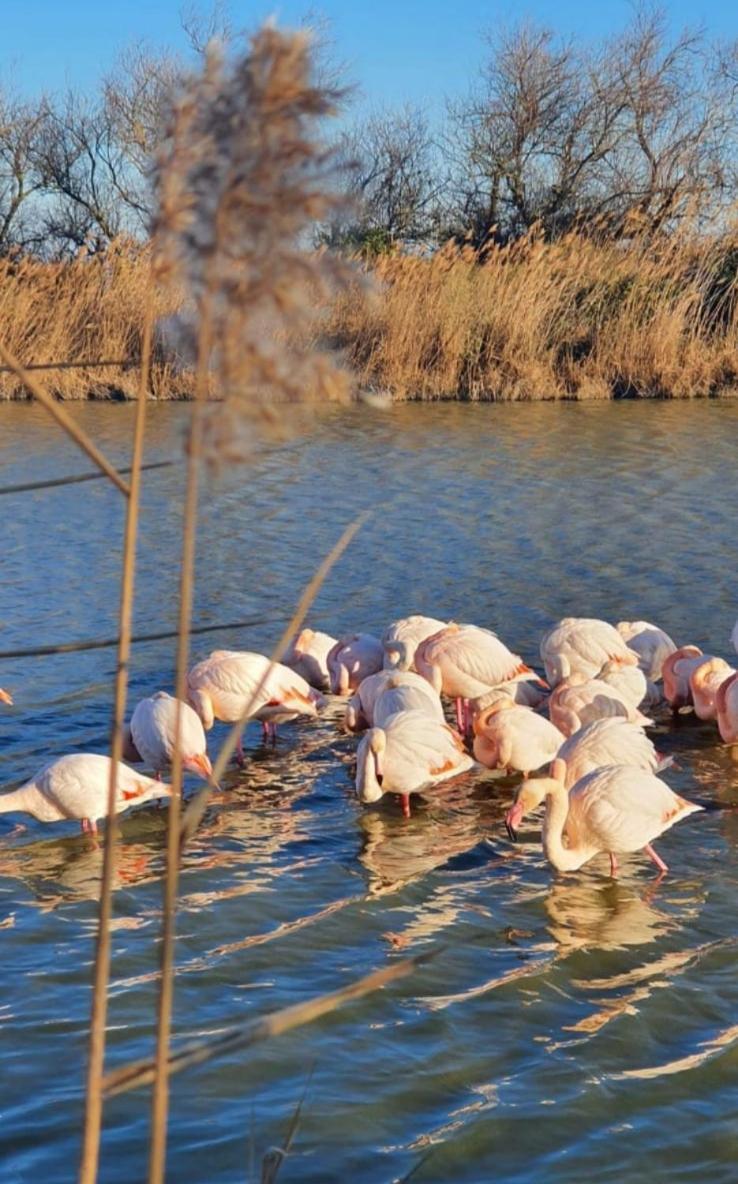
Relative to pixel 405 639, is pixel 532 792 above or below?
below

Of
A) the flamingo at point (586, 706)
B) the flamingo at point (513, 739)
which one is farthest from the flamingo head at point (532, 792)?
the flamingo at point (586, 706)

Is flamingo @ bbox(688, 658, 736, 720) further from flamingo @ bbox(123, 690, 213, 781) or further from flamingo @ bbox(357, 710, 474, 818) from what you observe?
flamingo @ bbox(123, 690, 213, 781)

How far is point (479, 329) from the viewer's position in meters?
18.2

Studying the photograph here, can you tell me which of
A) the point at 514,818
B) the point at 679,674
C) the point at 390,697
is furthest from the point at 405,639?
the point at 514,818

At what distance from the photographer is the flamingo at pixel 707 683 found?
6312 mm

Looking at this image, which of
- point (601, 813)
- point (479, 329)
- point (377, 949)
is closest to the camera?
point (377, 949)

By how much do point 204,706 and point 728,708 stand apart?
6.98 ft

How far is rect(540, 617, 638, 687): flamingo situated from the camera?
668 cm

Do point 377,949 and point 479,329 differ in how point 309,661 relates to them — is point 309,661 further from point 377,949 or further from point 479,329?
point 479,329

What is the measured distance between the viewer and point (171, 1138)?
315cm

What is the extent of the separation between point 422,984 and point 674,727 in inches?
118

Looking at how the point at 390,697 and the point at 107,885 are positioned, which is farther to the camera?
the point at 390,697

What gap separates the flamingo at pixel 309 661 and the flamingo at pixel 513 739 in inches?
55.6

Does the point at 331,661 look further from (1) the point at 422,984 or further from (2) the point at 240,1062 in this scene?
(2) the point at 240,1062
